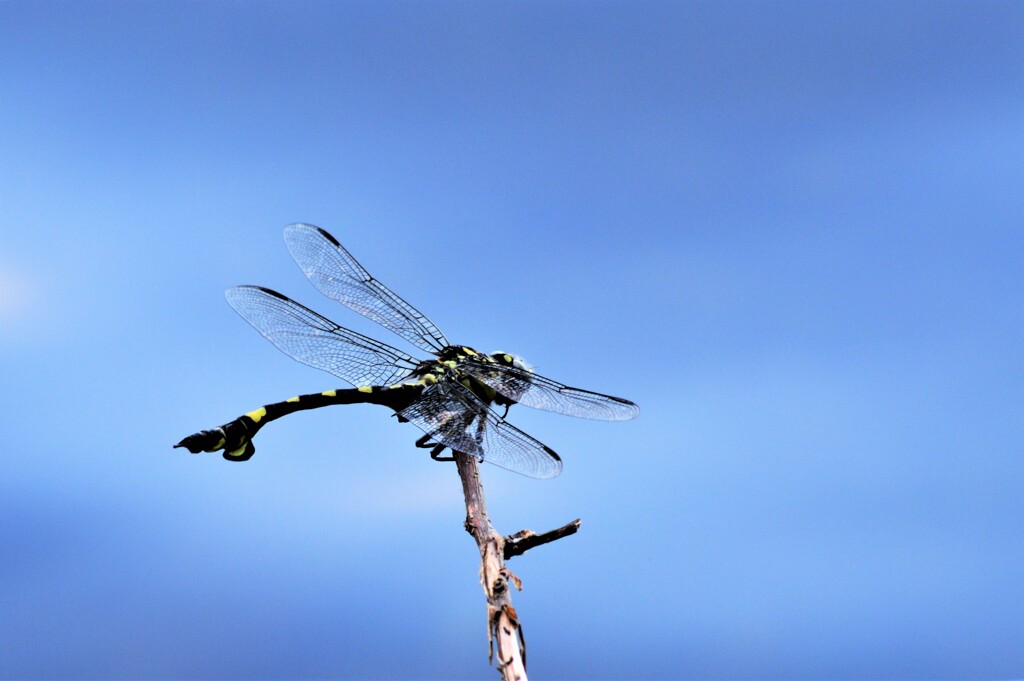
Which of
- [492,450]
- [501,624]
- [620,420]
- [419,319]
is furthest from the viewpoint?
[419,319]

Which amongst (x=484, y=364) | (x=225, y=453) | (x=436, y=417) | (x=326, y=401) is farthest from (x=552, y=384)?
(x=225, y=453)

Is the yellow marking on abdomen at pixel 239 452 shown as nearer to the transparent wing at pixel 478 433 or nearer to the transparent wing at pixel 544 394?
the transparent wing at pixel 478 433

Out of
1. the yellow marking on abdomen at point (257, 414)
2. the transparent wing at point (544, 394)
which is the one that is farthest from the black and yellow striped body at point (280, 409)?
the transparent wing at point (544, 394)

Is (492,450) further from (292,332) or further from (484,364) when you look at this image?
(292,332)

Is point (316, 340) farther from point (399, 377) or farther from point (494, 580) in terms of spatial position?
point (494, 580)

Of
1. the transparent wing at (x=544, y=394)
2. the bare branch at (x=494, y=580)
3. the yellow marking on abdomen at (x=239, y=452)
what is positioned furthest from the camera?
the transparent wing at (x=544, y=394)

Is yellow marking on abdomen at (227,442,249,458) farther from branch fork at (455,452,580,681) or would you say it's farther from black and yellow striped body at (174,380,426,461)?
branch fork at (455,452,580,681)

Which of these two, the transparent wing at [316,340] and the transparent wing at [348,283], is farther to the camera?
the transparent wing at [348,283]
